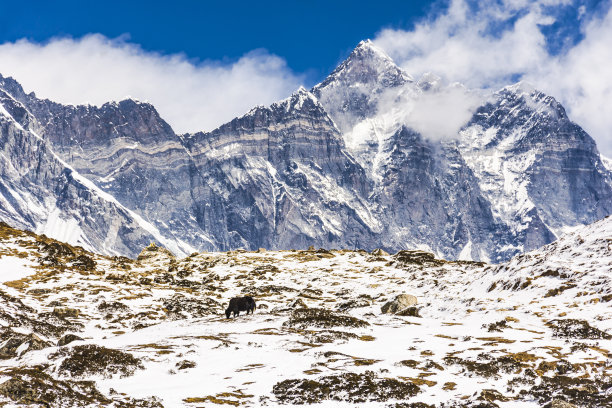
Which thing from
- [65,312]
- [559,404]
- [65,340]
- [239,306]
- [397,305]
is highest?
[397,305]

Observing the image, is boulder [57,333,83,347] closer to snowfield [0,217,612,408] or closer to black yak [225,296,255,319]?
snowfield [0,217,612,408]

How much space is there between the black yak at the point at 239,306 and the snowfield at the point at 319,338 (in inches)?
50.5

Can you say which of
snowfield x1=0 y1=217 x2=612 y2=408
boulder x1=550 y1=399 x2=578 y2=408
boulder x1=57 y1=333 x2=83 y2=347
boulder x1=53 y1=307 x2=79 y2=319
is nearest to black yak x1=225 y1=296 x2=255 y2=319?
snowfield x1=0 y1=217 x2=612 y2=408

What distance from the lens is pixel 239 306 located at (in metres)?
34.8

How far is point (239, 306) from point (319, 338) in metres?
10.1

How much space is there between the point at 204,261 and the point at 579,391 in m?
57.2

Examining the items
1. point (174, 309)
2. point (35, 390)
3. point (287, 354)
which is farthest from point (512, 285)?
point (35, 390)

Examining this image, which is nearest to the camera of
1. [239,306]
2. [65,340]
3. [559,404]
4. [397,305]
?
[559,404]

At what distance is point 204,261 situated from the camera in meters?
70.1

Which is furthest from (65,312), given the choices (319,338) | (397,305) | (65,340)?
(397,305)

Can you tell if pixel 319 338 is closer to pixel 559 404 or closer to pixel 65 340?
pixel 65 340

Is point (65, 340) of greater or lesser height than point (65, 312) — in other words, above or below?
below

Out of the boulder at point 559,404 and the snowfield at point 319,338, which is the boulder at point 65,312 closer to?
the snowfield at point 319,338

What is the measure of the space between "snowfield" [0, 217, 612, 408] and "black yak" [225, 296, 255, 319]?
128cm
